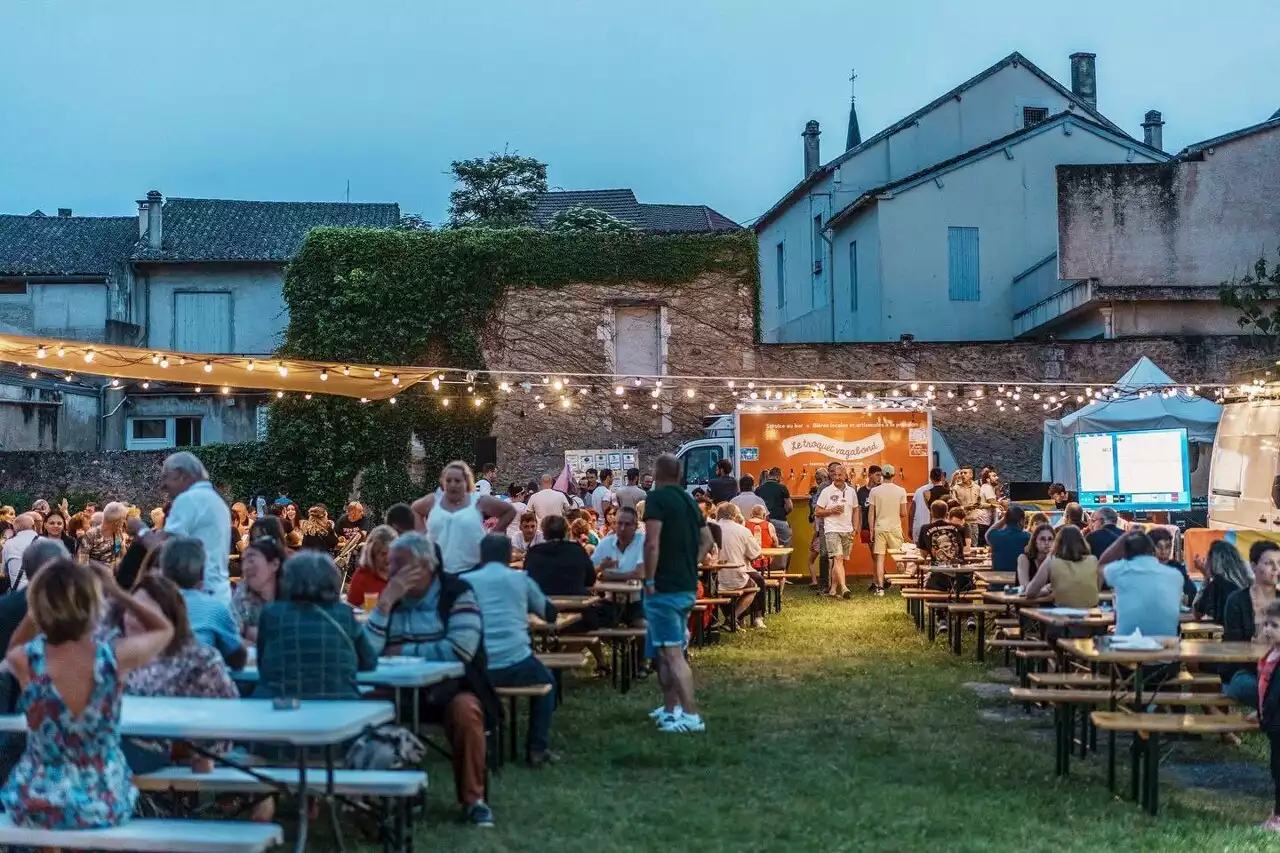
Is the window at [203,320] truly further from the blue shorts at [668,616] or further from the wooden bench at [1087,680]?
the wooden bench at [1087,680]

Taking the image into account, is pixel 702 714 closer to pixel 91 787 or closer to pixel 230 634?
pixel 230 634

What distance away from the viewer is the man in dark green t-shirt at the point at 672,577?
8703 millimetres

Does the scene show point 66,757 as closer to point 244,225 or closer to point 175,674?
point 175,674

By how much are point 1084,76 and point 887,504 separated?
63.6 feet

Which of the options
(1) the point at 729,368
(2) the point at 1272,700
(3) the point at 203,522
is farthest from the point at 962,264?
(2) the point at 1272,700

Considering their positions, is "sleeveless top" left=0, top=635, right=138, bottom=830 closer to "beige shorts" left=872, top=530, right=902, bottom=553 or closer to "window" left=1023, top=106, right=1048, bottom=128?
"beige shorts" left=872, top=530, right=902, bottom=553

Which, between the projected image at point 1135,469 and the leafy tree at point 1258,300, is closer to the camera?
the projected image at point 1135,469

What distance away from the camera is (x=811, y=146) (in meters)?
39.4

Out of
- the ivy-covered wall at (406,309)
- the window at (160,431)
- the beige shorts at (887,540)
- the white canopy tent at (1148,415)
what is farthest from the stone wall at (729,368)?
the window at (160,431)

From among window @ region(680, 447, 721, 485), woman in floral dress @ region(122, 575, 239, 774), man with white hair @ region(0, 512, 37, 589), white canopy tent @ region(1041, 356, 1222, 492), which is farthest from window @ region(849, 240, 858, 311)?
woman in floral dress @ region(122, 575, 239, 774)

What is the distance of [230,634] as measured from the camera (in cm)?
638

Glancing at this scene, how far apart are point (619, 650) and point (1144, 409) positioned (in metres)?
8.61

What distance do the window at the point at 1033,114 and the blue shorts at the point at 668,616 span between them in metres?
24.2

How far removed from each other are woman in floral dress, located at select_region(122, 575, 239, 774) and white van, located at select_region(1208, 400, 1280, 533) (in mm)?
8754
